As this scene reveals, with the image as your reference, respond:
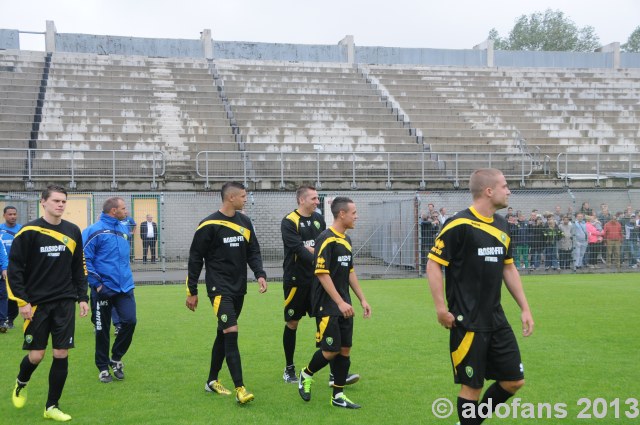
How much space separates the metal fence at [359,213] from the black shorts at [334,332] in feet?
41.9

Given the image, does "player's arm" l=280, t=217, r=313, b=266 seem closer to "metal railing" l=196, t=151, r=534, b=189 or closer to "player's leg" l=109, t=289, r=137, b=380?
"player's leg" l=109, t=289, r=137, b=380

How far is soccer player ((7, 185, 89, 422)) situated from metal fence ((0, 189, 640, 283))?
1260 cm

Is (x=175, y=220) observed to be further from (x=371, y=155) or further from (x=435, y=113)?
(x=435, y=113)

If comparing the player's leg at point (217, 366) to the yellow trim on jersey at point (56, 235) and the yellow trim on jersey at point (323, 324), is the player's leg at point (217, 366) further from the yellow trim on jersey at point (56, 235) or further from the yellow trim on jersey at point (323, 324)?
the yellow trim on jersey at point (56, 235)

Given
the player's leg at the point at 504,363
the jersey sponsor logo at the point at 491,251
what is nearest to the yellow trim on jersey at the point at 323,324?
the player's leg at the point at 504,363

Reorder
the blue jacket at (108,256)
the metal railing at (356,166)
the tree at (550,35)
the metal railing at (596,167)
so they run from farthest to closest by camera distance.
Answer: the tree at (550,35)
the metal railing at (596,167)
the metal railing at (356,166)
the blue jacket at (108,256)

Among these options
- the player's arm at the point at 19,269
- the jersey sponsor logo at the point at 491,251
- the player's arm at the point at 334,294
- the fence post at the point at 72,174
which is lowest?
the player's arm at the point at 334,294

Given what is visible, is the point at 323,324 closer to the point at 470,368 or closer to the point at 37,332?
the point at 470,368

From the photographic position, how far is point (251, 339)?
32.6 ft

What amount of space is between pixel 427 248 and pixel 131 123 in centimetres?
1330

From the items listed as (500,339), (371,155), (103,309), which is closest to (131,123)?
(371,155)

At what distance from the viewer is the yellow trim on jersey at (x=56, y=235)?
633 cm

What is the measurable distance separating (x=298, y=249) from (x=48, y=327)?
8.71 feet

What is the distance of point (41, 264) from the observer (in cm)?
632
